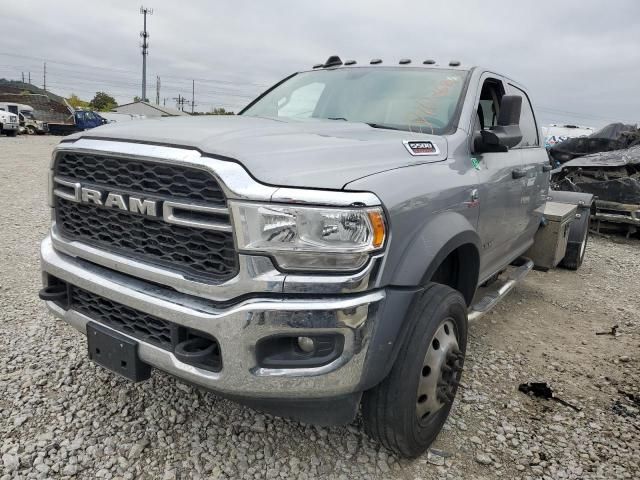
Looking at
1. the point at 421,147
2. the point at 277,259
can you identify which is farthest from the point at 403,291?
the point at 421,147

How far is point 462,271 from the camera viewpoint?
9.94ft

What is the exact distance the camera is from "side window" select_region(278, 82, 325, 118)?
3.56 meters

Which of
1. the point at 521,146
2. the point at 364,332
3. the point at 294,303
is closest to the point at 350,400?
the point at 364,332

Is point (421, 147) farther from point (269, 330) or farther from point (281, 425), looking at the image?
point (281, 425)

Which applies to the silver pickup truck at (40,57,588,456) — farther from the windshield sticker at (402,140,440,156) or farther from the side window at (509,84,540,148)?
the side window at (509,84,540,148)

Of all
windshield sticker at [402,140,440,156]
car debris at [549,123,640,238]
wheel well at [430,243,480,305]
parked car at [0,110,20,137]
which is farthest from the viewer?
parked car at [0,110,20,137]

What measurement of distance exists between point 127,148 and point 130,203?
0.24m

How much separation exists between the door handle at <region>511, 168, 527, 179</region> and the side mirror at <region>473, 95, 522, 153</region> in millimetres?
560

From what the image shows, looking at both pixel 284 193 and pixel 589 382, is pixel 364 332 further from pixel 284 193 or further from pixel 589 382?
pixel 589 382

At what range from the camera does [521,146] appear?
13.5 feet

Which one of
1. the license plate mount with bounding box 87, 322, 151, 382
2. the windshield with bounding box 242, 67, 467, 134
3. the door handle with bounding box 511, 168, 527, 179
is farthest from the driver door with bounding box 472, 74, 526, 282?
the license plate mount with bounding box 87, 322, 151, 382

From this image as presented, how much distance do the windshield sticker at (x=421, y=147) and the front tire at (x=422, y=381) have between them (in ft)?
2.18

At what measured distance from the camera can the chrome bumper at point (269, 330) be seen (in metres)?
1.87

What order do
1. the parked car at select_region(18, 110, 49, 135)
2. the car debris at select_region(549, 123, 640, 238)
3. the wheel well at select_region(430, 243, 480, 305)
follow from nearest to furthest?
the wheel well at select_region(430, 243, 480, 305) → the car debris at select_region(549, 123, 640, 238) → the parked car at select_region(18, 110, 49, 135)
